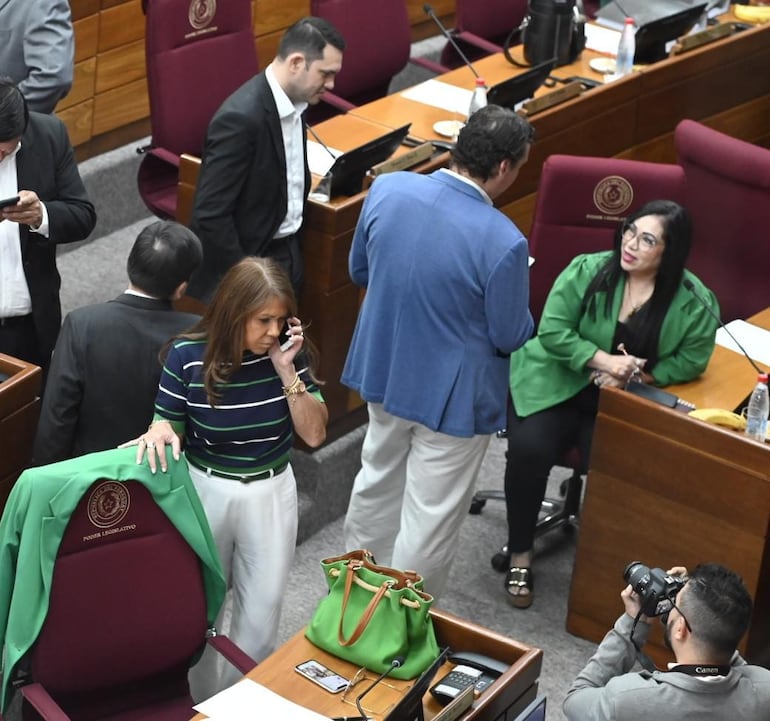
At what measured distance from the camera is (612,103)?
18.2 ft

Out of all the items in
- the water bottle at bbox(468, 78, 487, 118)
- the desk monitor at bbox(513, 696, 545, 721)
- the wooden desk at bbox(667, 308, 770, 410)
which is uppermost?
the water bottle at bbox(468, 78, 487, 118)

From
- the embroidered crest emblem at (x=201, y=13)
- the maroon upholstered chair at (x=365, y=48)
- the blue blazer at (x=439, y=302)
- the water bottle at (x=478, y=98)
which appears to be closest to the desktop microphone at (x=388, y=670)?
the blue blazer at (x=439, y=302)

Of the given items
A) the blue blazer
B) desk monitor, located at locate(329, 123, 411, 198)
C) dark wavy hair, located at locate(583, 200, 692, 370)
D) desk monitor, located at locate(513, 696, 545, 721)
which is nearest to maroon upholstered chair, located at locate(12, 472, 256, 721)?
desk monitor, located at locate(513, 696, 545, 721)

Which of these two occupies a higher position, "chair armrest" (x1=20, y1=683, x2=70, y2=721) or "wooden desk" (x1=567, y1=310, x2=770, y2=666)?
"chair armrest" (x1=20, y1=683, x2=70, y2=721)

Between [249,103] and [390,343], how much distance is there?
0.85 m

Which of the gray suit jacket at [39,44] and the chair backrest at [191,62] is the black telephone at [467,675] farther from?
the chair backrest at [191,62]

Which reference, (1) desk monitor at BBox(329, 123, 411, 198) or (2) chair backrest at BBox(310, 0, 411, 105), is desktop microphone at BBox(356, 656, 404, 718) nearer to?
(1) desk monitor at BBox(329, 123, 411, 198)

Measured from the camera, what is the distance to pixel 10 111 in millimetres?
3506

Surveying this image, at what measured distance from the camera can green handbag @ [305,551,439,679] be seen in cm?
293

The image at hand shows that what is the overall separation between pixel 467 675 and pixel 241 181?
67.6 inches

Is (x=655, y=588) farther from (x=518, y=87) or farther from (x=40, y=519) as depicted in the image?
(x=518, y=87)

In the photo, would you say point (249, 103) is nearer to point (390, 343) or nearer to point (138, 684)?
point (390, 343)

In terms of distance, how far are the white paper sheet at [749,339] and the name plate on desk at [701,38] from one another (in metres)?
1.82

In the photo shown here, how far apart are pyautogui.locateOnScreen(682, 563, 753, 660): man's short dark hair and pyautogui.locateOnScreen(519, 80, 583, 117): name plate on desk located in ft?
8.58
